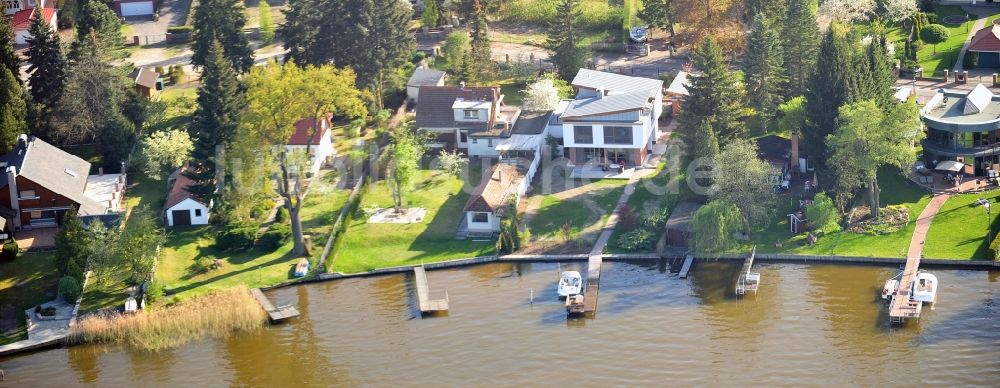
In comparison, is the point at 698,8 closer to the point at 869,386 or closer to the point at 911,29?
the point at 911,29

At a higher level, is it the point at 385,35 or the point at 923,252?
the point at 385,35

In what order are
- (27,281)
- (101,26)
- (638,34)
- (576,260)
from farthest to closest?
(638,34) < (101,26) < (576,260) < (27,281)

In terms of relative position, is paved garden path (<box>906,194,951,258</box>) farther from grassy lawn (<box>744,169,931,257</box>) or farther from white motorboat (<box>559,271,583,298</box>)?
white motorboat (<box>559,271,583,298</box>)

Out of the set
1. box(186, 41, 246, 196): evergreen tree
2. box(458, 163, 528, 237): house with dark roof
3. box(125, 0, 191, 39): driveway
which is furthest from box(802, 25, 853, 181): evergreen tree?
box(125, 0, 191, 39): driveway

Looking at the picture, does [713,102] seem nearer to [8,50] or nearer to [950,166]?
[950,166]

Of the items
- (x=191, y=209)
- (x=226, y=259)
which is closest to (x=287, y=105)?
(x=191, y=209)

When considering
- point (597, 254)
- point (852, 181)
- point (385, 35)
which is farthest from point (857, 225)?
point (385, 35)
